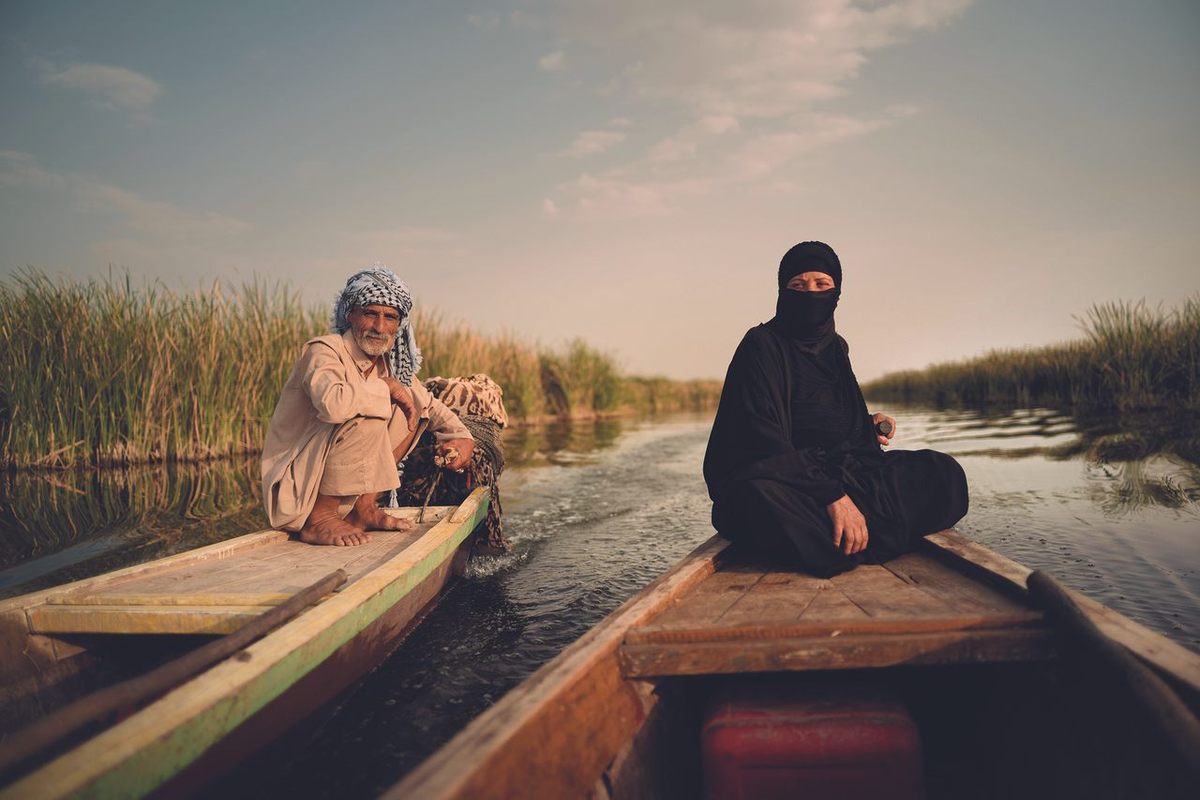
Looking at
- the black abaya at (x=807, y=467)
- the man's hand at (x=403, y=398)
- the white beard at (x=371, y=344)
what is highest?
the white beard at (x=371, y=344)

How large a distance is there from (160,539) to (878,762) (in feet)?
16.9

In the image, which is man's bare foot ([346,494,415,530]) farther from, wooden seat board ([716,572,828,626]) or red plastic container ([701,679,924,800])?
red plastic container ([701,679,924,800])

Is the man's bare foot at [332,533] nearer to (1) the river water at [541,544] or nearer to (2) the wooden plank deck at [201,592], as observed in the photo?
(2) the wooden plank deck at [201,592]

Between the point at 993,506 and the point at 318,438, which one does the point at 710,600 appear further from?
the point at 993,506

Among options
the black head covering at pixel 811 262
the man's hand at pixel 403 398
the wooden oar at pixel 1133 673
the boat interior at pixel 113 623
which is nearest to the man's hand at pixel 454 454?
the man's hand at pixel 403 398

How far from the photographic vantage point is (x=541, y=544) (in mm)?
5008

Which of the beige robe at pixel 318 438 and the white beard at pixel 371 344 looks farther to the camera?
the white beard at pixel 371 344

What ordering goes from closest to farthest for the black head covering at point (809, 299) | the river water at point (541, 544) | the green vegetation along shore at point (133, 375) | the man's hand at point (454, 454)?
the river water at point (541, 544), the black head covering at point (809, 299), the man's hand at point (454, 454), the green vegetation along shore at point (133, 375)

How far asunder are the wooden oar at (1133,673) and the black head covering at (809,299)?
153 cm

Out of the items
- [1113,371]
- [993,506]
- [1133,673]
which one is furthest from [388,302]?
[1113,371]

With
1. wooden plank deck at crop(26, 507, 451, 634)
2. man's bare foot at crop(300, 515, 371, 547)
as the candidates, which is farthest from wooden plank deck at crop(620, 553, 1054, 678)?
man's bare foot at crop(300, 515, 371, 547)

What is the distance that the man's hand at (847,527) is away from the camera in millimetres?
2508

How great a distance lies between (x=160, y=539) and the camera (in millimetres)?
4777

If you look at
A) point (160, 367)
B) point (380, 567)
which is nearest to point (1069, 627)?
point (380, 567)
